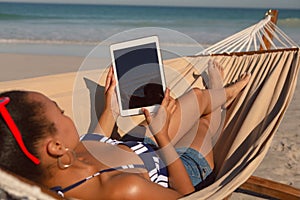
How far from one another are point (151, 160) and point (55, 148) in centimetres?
37

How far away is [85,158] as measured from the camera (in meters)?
1.20

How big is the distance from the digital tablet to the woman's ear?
1.46ft

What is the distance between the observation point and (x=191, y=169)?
1.45 m

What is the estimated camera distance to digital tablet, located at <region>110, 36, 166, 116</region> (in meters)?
1.48

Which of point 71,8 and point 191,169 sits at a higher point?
point 191,169

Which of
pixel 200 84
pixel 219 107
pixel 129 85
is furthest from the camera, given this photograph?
pixel 200 84

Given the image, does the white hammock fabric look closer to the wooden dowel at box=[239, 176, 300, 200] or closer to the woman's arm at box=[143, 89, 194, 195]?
the wooden dowel at box=[239, 176, 300, 200]

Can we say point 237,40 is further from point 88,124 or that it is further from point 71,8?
point 71,8

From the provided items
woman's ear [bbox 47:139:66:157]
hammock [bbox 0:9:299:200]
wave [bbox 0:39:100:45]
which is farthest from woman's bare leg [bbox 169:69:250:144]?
wave [bbox 0:39:100:45]

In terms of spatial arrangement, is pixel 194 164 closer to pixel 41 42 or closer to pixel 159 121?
pixel 159 121

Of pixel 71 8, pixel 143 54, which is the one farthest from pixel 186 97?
pixel 71 8

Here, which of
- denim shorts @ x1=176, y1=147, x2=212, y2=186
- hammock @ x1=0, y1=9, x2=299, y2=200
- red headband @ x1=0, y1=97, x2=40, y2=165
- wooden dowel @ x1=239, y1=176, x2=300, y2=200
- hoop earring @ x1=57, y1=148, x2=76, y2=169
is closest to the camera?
red headband @ x1=0, y1=97, x2=40, y2=165

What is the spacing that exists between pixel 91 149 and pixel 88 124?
453mm

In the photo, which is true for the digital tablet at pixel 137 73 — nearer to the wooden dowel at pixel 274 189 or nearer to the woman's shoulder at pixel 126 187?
the woman's shoulder at pixel 126 187
